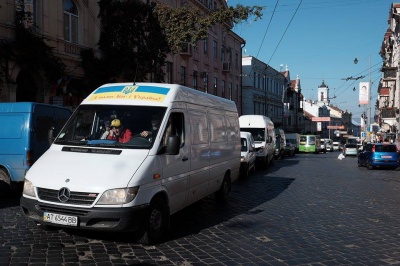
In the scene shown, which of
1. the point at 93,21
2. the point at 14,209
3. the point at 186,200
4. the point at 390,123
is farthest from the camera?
the point at 390,123

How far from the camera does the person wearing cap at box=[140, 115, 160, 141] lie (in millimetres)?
6462

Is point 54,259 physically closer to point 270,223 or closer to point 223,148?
point 270,223

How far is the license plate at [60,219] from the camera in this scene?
564 cm

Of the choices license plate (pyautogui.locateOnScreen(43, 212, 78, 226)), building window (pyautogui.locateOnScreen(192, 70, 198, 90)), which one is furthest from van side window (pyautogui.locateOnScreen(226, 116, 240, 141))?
building window (pyautogui.locateOnScreen(192, 70, 198, 90))

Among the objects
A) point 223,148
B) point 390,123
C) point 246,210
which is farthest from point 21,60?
point 390,123

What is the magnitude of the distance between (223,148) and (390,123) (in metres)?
44.6

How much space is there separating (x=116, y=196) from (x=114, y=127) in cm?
150

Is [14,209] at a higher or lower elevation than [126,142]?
lower

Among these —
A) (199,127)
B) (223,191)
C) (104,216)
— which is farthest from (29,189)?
(223,191)

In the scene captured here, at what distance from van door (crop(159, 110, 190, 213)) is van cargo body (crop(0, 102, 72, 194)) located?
12.4 feet

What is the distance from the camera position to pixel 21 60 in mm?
16844

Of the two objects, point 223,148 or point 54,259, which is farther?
point 223,148

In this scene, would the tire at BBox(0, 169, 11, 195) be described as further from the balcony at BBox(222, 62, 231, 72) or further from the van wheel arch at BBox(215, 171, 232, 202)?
the balcony at BBox(222, 62, 231, 72)

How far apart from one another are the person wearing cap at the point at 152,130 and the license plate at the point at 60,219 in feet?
5.34
